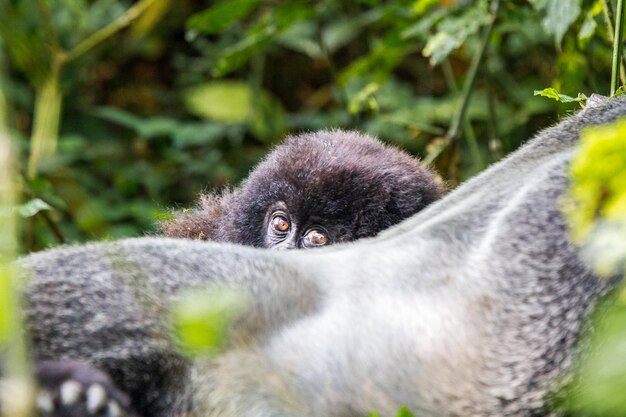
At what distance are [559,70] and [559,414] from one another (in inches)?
90.0

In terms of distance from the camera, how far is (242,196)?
3213mm

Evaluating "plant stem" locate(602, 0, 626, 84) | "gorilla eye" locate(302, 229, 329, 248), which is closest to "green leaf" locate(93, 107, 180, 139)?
"gorilla eye" locate(302, 229, 329, 248)

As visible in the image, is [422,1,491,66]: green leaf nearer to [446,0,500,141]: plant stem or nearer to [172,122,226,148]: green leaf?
[446,0,500,141]: plant stem

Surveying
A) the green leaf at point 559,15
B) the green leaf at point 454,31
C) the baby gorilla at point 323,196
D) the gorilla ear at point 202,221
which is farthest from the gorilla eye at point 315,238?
the green leaf at point 559,15

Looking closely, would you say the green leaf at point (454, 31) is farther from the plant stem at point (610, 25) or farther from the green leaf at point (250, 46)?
the green leaf at point (250, 46)

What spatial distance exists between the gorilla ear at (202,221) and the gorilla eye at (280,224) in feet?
0.74

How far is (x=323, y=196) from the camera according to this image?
3.07 meters

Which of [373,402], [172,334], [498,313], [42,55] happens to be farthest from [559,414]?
[42,55]

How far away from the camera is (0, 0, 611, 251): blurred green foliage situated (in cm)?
395

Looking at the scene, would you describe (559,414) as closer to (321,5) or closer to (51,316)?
(51,316)

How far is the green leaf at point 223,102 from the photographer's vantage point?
255 inches

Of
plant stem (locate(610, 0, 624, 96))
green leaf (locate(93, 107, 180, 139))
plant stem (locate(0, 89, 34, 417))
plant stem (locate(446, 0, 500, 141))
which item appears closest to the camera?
plant stem (locate(0, 89, 34, 417))

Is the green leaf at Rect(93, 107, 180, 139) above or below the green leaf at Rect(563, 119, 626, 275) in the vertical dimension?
above

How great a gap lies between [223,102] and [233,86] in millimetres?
215
